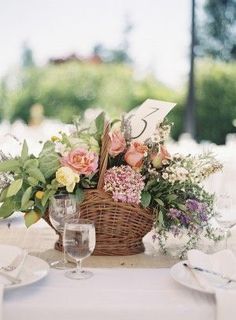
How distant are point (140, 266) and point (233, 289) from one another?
0.28m

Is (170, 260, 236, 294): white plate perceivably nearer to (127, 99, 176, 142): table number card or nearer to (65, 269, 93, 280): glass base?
(65, 269, 93, 280): glass base

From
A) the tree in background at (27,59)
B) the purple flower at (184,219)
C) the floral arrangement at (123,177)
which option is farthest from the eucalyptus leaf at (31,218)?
the tree in background at (27,59)

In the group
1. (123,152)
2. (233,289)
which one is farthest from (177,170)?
(233,289)

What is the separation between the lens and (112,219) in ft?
4.68

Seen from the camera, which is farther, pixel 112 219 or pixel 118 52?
pixel 118 52

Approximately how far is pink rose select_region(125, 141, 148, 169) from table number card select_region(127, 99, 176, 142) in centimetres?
3

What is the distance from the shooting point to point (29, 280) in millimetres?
1170

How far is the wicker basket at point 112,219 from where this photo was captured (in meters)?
1.41

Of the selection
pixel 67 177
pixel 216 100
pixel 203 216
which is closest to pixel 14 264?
pixel 67 177

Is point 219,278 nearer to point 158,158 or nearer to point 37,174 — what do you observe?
point 158,158

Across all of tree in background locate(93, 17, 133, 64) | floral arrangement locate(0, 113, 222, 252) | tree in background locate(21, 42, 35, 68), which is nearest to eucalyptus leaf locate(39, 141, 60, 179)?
floral arrangement locate(0, 113, 222, 252)

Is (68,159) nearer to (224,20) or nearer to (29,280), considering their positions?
(29,280)

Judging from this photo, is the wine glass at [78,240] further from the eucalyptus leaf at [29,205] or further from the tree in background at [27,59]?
the tree in background at [27,59]

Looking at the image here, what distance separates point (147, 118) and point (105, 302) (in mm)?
507
